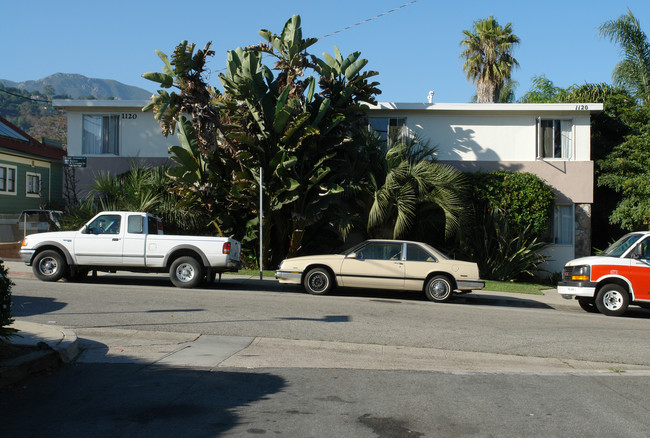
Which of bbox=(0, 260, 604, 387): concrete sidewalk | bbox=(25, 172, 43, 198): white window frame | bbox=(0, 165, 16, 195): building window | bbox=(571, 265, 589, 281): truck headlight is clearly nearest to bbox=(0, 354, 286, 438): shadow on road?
bbox=(0, 260, 604, 387): concrete sidewalk

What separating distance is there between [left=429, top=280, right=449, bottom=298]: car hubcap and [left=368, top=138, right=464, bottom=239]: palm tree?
420 cm

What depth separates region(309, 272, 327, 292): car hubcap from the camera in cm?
1452

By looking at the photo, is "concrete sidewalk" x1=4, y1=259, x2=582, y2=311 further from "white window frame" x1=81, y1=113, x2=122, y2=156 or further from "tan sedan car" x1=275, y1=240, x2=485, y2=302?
"white window frame" x1=81, y1=113, x2=122, y2=156

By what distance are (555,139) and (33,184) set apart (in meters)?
26.1

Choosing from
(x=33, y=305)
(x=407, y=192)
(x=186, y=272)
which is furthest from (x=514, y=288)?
(x=33, y=305)

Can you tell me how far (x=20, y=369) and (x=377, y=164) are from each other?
1441 centimetres

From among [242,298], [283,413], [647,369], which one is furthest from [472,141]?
[283,413]

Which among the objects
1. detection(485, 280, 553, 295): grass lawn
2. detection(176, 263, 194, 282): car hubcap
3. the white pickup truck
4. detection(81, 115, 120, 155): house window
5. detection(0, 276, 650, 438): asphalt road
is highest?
detection(81, 115, 120, 155): house window

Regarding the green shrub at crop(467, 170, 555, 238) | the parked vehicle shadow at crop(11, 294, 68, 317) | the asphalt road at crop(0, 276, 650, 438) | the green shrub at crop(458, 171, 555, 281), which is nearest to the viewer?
the asphalt road at crop(0, 276, 650, 438)

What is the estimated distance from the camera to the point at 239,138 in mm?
17547

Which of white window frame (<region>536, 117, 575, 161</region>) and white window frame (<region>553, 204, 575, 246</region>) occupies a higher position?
white window frame (<region>536, 117, 575, 161</region>)

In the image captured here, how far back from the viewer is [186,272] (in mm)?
14578

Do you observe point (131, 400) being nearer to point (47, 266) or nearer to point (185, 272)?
point (185, 272)

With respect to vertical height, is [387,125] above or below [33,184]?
above
